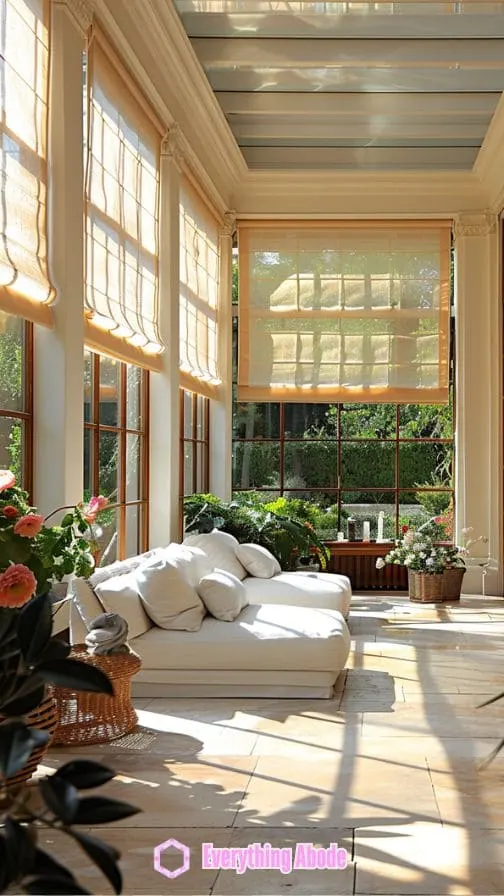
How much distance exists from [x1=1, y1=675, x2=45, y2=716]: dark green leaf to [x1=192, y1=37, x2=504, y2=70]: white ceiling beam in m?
7.45

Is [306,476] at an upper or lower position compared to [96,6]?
lower

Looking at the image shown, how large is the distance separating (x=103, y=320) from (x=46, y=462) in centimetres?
130

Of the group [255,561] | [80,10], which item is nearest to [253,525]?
[255,561]

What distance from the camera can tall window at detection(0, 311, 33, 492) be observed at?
5266 millimetres

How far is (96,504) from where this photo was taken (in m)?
4.70

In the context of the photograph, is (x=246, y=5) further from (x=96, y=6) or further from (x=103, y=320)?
(x=103, y=320)

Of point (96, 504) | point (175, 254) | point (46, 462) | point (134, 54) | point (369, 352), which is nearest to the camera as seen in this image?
point (96, 504)

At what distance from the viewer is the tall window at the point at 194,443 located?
32.7ft

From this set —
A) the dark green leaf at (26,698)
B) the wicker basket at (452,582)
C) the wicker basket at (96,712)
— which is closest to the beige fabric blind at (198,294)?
the wicker basket at (452,582)

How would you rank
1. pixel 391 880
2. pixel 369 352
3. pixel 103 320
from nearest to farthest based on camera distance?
pixel 391 880 < pixel 103 320 < pixel 369 352

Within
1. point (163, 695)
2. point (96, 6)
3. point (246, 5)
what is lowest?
point (163, 695)

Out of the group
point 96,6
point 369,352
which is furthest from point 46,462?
point 369,352

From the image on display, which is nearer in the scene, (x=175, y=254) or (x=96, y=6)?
(x=96, y=6)

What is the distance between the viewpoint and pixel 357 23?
7617 millimetres
